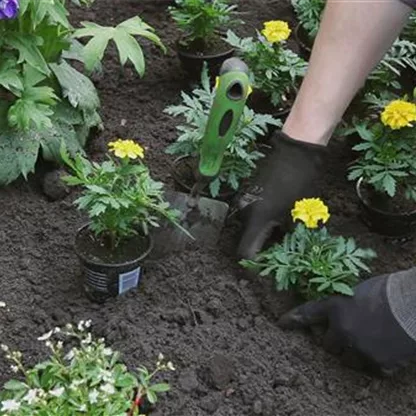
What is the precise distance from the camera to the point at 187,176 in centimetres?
271

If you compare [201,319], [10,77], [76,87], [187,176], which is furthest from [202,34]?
[201,319]

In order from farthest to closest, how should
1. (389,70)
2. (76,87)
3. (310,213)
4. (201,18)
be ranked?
1. (201,18)
2. (389,70)
3. (76,87)
4. (310,213)

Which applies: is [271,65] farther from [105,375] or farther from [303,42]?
[105,375]

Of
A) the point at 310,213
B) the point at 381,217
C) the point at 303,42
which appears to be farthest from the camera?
the point at 303,42

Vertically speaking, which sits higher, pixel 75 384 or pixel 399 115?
pixel 399 115

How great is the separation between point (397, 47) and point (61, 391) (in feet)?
5.73

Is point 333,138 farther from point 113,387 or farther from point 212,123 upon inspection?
point 113,387

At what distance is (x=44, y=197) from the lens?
2742mm

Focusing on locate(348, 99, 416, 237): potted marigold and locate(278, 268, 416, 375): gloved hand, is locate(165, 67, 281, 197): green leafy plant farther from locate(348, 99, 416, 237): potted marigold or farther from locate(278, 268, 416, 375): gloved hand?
locate(278, 268, 416, 375): gloved hand

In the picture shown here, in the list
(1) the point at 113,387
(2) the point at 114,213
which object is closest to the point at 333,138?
(2) the point at 114,213

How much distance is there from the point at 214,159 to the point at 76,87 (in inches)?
25.1

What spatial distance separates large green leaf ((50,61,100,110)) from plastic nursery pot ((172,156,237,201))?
0.32 metres

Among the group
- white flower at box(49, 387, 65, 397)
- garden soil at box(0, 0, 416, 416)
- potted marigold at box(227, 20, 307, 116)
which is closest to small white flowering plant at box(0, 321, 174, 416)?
white flower at box(49, 387, 65, 397)

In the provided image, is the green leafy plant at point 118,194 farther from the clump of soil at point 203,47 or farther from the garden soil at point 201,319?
the clump of soil at point 203,47
